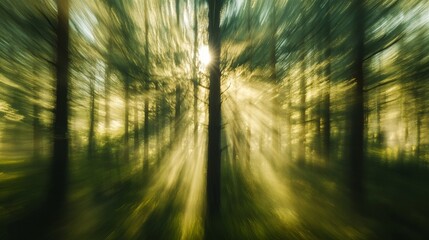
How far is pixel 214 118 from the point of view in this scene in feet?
18.7

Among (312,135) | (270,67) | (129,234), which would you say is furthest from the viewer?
(312,135)

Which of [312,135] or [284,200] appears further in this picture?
[312,135]

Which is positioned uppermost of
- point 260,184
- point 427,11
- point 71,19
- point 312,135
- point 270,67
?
point 427,11

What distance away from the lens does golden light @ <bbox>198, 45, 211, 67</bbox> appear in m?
5.87

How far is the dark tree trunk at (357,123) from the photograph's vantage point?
582 centimetres

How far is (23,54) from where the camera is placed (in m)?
5.50

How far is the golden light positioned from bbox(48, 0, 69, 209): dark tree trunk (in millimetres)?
2730

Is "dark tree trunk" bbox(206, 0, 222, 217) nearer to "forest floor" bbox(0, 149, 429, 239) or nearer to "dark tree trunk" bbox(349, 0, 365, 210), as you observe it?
"forest floor" bbox(0, 149, 429, 239)

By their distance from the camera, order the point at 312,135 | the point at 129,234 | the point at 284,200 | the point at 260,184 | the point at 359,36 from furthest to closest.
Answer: the point at 312,135 → the point at 260,184 → the point at 284,200 → the point at 359,36 → the point at 129,234

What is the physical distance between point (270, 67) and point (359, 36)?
2.17m

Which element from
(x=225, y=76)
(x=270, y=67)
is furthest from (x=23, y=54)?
(x=270, y=67)

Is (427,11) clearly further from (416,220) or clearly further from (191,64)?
(191,64)

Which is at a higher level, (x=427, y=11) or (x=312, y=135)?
(x=427, y=11)

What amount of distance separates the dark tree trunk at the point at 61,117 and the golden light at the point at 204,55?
2.73 meters
